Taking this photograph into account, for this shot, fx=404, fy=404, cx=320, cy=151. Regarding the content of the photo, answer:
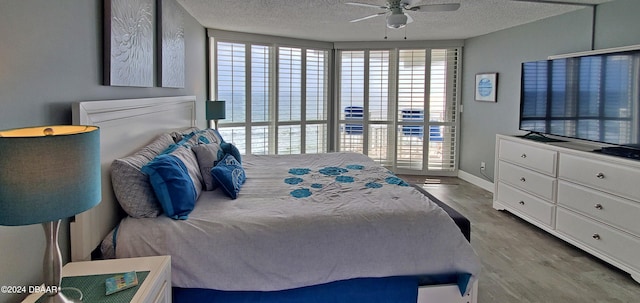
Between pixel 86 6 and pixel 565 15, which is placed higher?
pixel 565 15

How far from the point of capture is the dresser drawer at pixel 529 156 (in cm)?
372

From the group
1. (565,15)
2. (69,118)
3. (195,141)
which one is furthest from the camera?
(565,15)

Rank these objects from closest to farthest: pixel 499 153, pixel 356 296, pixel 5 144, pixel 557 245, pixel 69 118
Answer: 1. pixel 5 144
2. pixel 69 118
3. pixel 356 296
4. pixel 557 245
5. pixel 499 153

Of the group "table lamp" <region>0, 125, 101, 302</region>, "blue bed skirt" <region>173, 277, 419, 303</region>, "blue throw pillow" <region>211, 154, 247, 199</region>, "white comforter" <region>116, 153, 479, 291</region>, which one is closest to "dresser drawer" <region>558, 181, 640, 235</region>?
"white comforter" <region>116, 153, 479, 291</region>

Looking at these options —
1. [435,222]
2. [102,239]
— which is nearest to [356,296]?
[435,222]

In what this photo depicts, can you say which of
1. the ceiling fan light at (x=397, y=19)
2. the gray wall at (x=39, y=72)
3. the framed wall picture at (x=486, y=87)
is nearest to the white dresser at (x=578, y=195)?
the framed wall picture at (x=486, y=87)

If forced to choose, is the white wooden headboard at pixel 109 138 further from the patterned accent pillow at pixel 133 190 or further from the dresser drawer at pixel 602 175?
the dresser drawer at pixel 602 175

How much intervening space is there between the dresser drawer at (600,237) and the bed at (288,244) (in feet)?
4.96

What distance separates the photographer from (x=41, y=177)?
1.05m

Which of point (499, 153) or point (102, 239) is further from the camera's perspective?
point (499, 153)

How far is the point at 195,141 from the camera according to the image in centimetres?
323

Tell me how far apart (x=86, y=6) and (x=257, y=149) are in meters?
3.98

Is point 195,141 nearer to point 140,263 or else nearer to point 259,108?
point 140,263

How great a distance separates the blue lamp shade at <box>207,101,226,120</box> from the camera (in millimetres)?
4750
